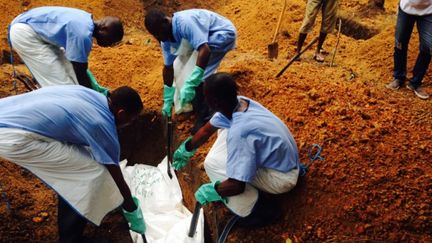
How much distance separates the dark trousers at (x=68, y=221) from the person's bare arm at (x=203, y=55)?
1488 millimetres

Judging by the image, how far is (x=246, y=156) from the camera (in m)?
2.45

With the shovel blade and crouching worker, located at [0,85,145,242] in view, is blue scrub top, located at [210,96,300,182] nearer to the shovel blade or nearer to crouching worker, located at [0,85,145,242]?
crouching worker, located at [0,85,145,242]

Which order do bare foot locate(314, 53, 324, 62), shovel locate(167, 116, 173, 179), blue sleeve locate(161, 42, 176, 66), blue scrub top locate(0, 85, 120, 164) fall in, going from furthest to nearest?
1. bare foot locate(314, 53, 324, 62)
2. shovel locate(167, 116, 173, 179)
3. blue sleeve locate(161, 42, 176, 66)
4. blue scrub top locate(0, 85, 120, 164)

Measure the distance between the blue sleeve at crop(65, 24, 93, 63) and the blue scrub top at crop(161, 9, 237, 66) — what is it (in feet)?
2.27

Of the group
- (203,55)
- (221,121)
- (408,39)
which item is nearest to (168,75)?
(203,55)

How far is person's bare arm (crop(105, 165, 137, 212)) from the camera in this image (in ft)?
8.31

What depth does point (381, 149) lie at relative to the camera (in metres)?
3.13

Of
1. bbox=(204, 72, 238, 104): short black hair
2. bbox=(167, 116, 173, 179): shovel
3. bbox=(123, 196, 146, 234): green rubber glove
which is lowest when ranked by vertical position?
bbox=(167, 116, 173, 179): shovel

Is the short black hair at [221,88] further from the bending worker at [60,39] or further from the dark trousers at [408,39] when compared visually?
the dark trousers at [408,39]

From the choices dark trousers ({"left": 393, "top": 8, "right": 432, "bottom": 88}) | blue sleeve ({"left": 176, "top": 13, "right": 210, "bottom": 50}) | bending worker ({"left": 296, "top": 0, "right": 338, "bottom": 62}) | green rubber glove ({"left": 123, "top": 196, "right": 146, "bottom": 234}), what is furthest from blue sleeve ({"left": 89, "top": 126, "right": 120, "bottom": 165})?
bending worker ({"left": 296, "top": 0, "right": 338, "bottom": 62})

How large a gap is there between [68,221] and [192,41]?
1.67 m

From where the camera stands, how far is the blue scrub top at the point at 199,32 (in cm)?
336

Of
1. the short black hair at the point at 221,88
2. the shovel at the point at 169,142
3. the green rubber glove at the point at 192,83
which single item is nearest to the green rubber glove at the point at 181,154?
the green rubber glove at the point at 192,83

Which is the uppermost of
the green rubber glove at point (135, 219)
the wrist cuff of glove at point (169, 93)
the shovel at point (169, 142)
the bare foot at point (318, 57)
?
the wrist cuff of glove at point (169, 93)
